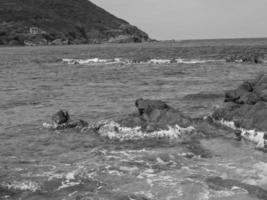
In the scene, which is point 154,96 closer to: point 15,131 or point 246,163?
point 15,131

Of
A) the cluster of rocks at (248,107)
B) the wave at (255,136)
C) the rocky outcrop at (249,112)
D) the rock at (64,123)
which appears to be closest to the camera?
the wave at (255,136)

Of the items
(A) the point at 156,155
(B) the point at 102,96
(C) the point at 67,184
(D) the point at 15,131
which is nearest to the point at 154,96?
(B) the point at 102,96

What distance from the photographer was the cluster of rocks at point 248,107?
64.9 ft

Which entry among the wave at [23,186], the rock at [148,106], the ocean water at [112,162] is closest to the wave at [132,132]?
the ocean water at [112,162]

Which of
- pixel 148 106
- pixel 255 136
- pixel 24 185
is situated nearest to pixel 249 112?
pixel 255 136

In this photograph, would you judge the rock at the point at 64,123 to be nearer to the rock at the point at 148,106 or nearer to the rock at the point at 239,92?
the rock at the point at 148,106

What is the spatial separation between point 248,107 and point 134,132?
19.6 ft

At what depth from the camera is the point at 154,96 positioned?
108 ft

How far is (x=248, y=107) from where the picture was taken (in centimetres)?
2164

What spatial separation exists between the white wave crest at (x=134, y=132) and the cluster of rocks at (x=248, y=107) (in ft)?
8.28

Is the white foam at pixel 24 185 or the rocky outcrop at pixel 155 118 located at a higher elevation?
the rocky outcrop at pixel 155 118

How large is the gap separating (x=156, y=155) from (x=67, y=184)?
4391 millimetres

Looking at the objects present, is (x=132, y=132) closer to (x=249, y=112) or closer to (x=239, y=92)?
(x=249, y=112)

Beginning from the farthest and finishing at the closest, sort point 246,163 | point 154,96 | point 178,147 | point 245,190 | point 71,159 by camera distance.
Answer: point 154,96 → point 178,147 → point 71,159 → point 246,163 → point 245,190
